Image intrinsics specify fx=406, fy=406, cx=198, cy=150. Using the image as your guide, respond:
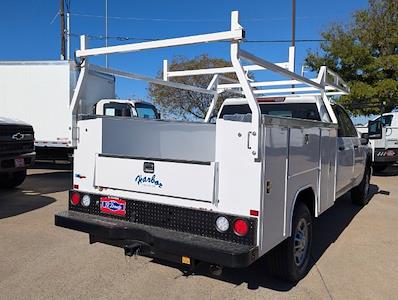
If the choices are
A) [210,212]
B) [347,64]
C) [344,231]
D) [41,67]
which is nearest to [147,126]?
[210,212]

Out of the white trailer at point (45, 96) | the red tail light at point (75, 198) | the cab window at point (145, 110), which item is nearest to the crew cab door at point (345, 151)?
the red tail light at point (75, 198)

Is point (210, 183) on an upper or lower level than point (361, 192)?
upper

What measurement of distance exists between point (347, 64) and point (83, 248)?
1639 centimetres

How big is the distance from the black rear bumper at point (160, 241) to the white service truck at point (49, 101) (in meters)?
8.05

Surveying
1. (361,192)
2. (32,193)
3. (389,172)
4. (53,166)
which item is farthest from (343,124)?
(53,166)

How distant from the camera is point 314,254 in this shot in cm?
502

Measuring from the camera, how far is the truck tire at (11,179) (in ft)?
30.1

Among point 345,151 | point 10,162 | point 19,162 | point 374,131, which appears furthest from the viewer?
point 19,162

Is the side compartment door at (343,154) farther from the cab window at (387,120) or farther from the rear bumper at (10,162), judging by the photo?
the cab window at (387,120)

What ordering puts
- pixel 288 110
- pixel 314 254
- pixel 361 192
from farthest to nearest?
1. pixel 361 192
2. pixel 288 110
3. pixel 314 254

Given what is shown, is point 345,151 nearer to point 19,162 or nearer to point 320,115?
point 320,115

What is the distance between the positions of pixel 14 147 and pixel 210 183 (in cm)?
611

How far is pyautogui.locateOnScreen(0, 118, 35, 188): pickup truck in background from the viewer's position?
25.7 feet

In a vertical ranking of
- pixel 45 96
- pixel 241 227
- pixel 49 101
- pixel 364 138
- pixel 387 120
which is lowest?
pixel 241 227
